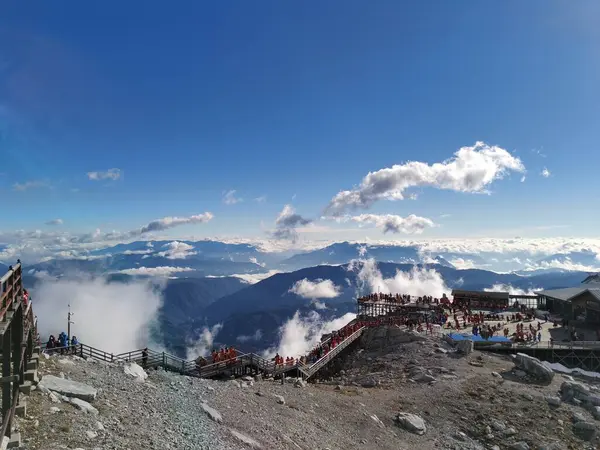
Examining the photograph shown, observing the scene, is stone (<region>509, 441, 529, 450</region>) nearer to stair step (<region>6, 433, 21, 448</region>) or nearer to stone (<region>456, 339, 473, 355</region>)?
stone (<region>456, 339, 473, 355</region>)

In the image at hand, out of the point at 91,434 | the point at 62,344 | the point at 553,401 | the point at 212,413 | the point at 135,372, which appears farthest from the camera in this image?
the point at 62,344

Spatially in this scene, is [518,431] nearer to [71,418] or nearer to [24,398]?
[71,418]

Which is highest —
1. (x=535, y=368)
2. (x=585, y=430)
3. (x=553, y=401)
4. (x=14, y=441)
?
(x=14, y=441)

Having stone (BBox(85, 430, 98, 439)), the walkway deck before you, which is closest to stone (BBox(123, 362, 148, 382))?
the walkway deck

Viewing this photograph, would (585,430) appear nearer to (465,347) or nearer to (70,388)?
(465,347)

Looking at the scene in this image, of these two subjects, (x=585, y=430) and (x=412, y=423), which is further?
(x=585, y=430)

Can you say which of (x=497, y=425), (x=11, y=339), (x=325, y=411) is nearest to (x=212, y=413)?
(x=325, y=411)

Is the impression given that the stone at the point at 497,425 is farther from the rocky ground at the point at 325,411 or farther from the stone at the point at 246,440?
the stone at the point at 246,440
